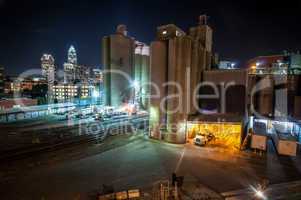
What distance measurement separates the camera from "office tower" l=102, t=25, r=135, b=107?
42688 mm

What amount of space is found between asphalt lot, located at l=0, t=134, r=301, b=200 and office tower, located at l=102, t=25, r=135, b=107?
2111 cm

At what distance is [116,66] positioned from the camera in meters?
43.6

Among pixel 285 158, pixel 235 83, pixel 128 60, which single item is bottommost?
pixel 285 158

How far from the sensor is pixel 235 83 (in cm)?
A: 3022

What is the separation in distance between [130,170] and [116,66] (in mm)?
29905

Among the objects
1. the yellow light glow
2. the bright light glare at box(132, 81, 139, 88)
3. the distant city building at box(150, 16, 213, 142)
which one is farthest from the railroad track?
the bright light glare at box(132, 81, 139, 88)

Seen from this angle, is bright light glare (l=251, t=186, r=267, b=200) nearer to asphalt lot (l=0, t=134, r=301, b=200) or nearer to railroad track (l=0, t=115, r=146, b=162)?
asphalt lot (l=0, t=134, r=301, b=200)

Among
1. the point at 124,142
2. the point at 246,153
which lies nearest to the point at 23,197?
the point at 124,142

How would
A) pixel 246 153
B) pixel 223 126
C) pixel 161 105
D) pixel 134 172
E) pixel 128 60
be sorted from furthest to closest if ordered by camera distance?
pixel 128 60 → pixel 161 105 → pixel 223 126 → pixel 246 153 → pixel 134 172

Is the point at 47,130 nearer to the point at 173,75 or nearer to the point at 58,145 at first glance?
the point at 58,145

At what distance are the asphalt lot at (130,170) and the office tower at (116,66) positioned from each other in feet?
69.3

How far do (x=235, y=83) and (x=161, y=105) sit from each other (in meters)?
12.3

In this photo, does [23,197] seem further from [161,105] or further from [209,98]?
[209,98]

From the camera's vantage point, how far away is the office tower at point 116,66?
140ft
